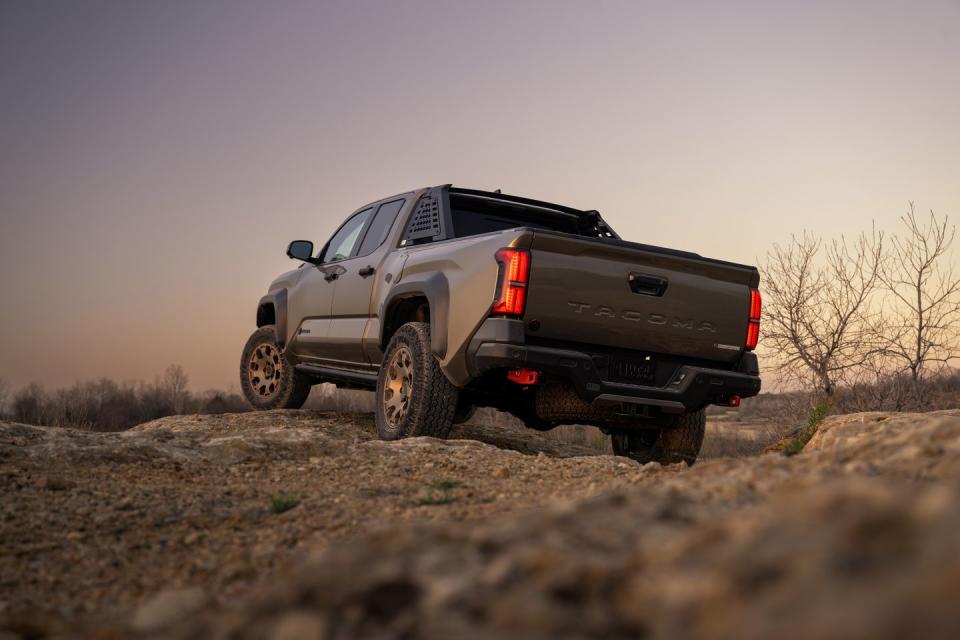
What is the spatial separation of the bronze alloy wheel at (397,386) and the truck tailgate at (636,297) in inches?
55.8

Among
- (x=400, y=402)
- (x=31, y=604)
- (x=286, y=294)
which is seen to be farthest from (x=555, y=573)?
(x=286, y=294)

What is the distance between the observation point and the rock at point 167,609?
2.47 metres

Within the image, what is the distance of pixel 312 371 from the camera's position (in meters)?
9.09

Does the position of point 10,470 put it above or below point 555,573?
below

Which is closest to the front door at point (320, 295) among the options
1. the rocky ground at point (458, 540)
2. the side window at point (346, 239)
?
the side window at point (346, 239)

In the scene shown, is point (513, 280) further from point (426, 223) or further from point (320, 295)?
point (320, 295)

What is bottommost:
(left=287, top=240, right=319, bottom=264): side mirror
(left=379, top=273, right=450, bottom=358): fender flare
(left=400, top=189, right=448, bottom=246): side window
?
(left=379, top=273, right=450, bottom=358): fender flare

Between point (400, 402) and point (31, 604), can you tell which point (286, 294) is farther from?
point (31, 604)

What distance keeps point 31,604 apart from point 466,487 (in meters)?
2.13

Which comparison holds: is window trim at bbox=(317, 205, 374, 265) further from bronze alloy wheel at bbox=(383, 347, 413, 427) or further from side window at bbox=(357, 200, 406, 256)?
bronze alloy wheel at bbox=(383, 347, 413, 427)

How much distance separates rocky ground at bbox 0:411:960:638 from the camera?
54.8 inches

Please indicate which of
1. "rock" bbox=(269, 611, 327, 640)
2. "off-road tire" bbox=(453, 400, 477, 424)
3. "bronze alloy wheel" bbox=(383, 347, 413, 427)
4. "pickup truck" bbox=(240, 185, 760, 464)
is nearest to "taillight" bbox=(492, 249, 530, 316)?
"pickup truck" bbox=(240, 185, 760, 464)

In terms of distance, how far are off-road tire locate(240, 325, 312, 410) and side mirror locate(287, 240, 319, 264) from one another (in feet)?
3.65

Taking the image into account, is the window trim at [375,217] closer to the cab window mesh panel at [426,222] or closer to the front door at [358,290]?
the front door at [358,290]
